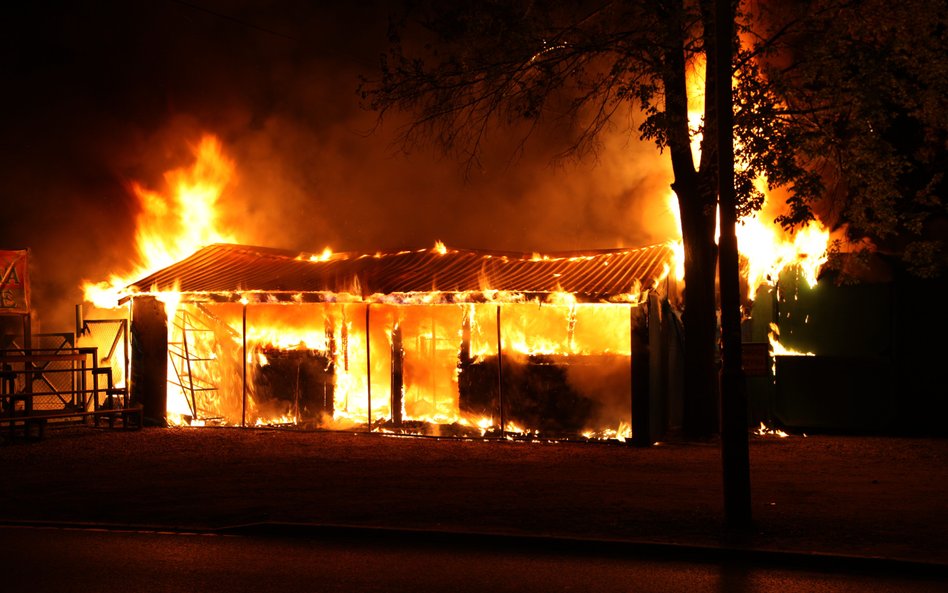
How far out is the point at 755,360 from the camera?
9516mm

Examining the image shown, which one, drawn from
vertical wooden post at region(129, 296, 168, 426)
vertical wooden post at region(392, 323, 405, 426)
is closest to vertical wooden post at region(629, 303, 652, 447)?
vertical wooden post at region(392, 323, 405, 426)

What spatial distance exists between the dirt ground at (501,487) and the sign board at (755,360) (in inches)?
58.1

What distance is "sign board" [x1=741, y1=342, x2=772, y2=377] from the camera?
945cm

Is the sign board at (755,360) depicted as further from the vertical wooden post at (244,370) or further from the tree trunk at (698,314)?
the vertical wooden post at (244,370)

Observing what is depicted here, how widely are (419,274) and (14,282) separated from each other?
276 inches

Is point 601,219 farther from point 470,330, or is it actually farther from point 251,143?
point 251,143

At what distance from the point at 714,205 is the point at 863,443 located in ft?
15.1

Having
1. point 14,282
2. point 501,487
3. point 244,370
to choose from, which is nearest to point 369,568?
point 501,487

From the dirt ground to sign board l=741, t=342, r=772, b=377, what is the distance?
147 cm

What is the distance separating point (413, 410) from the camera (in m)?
17.9

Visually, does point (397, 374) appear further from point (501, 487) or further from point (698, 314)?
point (501, 487)

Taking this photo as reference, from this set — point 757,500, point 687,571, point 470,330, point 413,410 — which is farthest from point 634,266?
point 687,571

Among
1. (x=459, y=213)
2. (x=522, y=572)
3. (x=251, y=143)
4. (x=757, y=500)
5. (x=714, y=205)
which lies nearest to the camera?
(x=522, y=572)

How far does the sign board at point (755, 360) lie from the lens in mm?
9453
